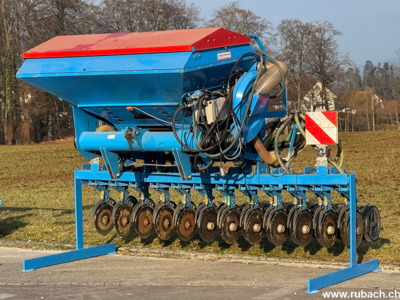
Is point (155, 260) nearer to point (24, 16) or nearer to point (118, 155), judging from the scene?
point (118, 155)

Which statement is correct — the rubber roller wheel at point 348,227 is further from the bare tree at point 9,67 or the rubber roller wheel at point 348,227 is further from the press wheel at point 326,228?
the bare tree at point 9,67

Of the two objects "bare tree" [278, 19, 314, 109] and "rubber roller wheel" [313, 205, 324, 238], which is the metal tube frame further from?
"bare tree" [278, 19, 314, 109]

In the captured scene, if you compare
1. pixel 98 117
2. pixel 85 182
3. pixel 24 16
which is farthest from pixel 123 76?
pixel 24 16

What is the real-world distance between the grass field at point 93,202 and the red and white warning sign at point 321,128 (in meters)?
1.73

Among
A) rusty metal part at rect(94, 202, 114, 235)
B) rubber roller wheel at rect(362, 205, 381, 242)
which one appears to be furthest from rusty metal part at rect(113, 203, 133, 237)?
rubber roller wheel at rect(362, 205, 381, 242)

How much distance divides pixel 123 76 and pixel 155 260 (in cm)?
262

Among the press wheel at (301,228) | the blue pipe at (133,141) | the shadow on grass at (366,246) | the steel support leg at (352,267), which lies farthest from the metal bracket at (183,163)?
the shadow on grass at (366,246)

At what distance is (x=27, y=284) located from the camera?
8.42m

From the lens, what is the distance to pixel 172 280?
27.5 feet

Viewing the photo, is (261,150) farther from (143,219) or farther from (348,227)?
(143,219)

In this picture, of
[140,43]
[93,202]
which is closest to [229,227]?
[140,43]

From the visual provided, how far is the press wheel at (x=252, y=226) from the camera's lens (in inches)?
350

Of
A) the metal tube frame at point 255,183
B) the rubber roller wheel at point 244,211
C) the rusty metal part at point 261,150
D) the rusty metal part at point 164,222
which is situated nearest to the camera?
the metal tube frame at point 255,183

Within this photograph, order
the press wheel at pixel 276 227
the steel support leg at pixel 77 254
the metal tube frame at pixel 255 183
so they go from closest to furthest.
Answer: the metal tube frame at pixel 255 183 < the press wheel at pixel 276 227 < the steel support leg at pixel 77 254
